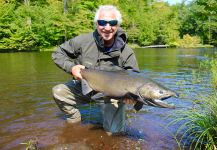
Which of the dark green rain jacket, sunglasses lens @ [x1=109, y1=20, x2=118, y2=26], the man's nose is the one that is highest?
sunglasses lens @ [x1=109, y1=20, x2=118, y2=26]

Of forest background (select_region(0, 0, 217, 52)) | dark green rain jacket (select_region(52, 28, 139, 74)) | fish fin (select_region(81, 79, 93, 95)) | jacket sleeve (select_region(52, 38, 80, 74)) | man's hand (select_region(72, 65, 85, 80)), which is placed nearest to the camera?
fish fin (select_region(81, 79, 93, 95))

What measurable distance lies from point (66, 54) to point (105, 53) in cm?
74

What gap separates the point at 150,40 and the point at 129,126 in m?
52.5

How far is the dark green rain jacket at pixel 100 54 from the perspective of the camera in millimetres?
5176

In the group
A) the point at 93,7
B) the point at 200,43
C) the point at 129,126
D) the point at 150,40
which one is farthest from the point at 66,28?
the point at 129,126

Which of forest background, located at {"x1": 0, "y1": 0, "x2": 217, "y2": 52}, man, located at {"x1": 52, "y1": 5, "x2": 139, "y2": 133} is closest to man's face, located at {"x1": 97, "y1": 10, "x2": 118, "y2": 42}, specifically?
man, located at {"x1": 52, "y1": 5, "x2": 139, "y2": 133}

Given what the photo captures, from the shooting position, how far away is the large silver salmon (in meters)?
3.86

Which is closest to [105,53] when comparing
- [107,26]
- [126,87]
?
[107,26]

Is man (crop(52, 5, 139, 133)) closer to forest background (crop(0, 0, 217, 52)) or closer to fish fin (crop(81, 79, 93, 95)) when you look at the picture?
fish fin (crop(81, 79, 93, 95))

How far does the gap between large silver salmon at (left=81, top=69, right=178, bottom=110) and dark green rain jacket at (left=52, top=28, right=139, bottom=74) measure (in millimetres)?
453

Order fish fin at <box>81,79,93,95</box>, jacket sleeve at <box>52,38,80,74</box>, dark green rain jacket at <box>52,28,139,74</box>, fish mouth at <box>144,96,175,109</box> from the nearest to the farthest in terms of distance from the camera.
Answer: fish mouth at <box>144,96,175,109</box>
fish fin at <box>81,79,93,95</box>
dark green rain jacket at <box>52,28,139,74</box>
jacket sleeve at <box>52,38,80,74</box>

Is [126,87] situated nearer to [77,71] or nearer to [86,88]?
[86,88]

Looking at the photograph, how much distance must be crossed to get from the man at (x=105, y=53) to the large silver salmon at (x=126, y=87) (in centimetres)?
34

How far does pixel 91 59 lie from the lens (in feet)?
17.2
